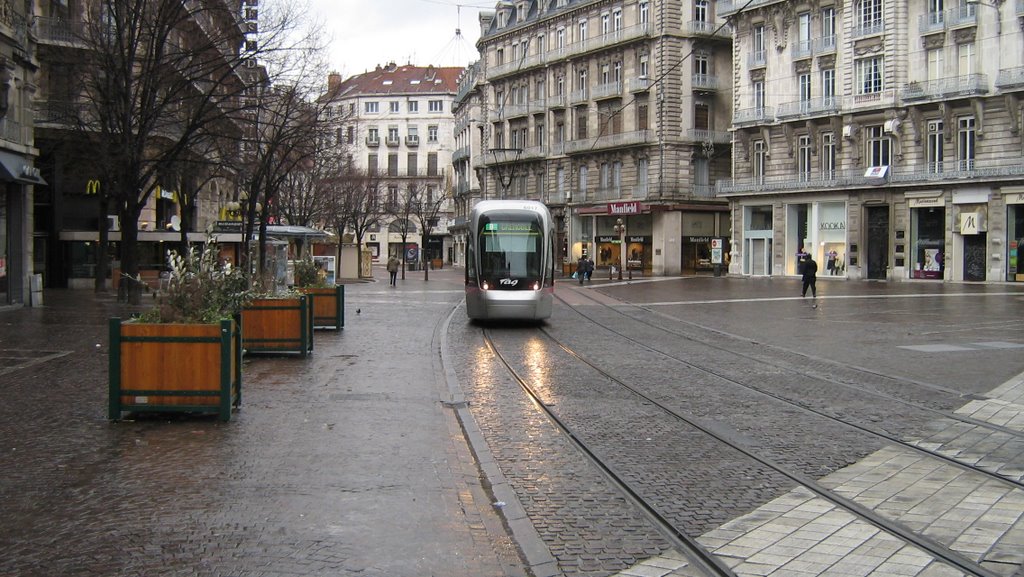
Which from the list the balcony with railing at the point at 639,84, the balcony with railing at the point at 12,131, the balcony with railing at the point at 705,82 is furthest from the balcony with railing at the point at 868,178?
the balcony with railing at the point at 12,131

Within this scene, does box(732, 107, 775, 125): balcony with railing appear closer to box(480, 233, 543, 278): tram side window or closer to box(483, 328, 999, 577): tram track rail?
box(480, 233, 543, 278): tram side window

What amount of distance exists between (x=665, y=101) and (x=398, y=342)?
45508mm

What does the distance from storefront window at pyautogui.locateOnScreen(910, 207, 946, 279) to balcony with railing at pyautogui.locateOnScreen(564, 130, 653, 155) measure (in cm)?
1970

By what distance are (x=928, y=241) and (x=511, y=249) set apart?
3216 centimetres

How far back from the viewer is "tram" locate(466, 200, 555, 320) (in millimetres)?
21609

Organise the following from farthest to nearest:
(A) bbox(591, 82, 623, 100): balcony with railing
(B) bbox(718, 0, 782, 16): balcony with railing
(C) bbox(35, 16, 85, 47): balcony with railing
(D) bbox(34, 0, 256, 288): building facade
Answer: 1. (A) bbox(591, 82, 623, 100): balcony with railing
2. (B) bbox(718, 0, 782, 16): balcony with railing
3. (C) bbox(35, 16, 85, 47): balcony with railing
4. (D) bbox(34, 0, 256, 288): building facade

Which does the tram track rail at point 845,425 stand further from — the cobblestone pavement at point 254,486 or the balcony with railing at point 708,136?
the balcony with railing at point 708,136

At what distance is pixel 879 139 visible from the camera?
47344mm

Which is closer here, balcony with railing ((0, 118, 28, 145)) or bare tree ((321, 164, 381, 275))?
balcony with railing ((0, 118, 28, 145))

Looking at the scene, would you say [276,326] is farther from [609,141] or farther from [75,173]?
[609,141]

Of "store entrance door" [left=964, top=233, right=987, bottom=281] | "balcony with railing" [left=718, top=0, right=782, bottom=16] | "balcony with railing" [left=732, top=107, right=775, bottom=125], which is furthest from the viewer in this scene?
"balcony with railing" [left=732, top=107, right=775, bottom=125]

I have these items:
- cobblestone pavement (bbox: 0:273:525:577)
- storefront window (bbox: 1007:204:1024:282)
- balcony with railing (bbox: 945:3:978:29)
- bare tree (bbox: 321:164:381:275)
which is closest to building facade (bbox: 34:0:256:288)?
bare tree (bbox: 321:164:381:275)

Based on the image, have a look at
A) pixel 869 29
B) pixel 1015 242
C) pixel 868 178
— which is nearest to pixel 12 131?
pixel 868 178

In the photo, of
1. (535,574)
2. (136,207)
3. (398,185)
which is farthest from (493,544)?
(398,185)
